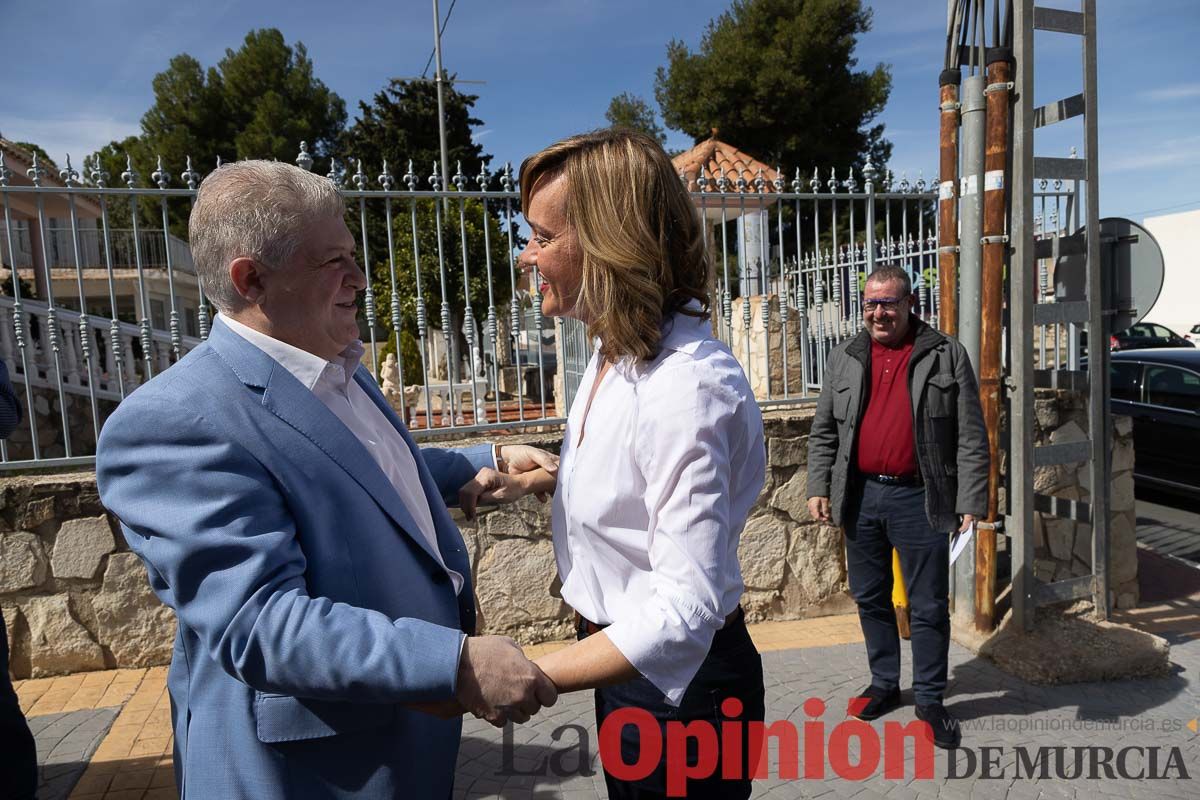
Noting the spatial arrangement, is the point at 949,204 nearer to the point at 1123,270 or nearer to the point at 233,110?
the point at 1123,270

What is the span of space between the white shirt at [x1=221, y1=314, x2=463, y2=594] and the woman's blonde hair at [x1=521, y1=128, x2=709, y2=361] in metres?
0.47

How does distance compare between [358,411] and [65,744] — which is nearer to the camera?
[358,411]

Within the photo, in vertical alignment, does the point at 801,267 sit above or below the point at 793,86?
below

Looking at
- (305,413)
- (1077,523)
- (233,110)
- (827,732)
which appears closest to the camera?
(305,413)

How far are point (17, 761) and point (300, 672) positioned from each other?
88.1 inches

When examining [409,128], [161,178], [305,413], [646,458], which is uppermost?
[409,128]

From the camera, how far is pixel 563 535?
1.70 m

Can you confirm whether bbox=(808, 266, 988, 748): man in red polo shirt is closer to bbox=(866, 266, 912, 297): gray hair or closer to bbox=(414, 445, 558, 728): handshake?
bbox=(866, 266, 912, 297): gray hair

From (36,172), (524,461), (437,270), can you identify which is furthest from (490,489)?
(437,270)

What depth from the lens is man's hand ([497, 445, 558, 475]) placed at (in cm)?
200

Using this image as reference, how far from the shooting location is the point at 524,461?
2.02m

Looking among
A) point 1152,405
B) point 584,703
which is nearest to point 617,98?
point 1152,405

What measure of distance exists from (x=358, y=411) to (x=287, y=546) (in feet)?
1.47

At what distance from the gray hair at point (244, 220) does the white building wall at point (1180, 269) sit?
4048 cm
